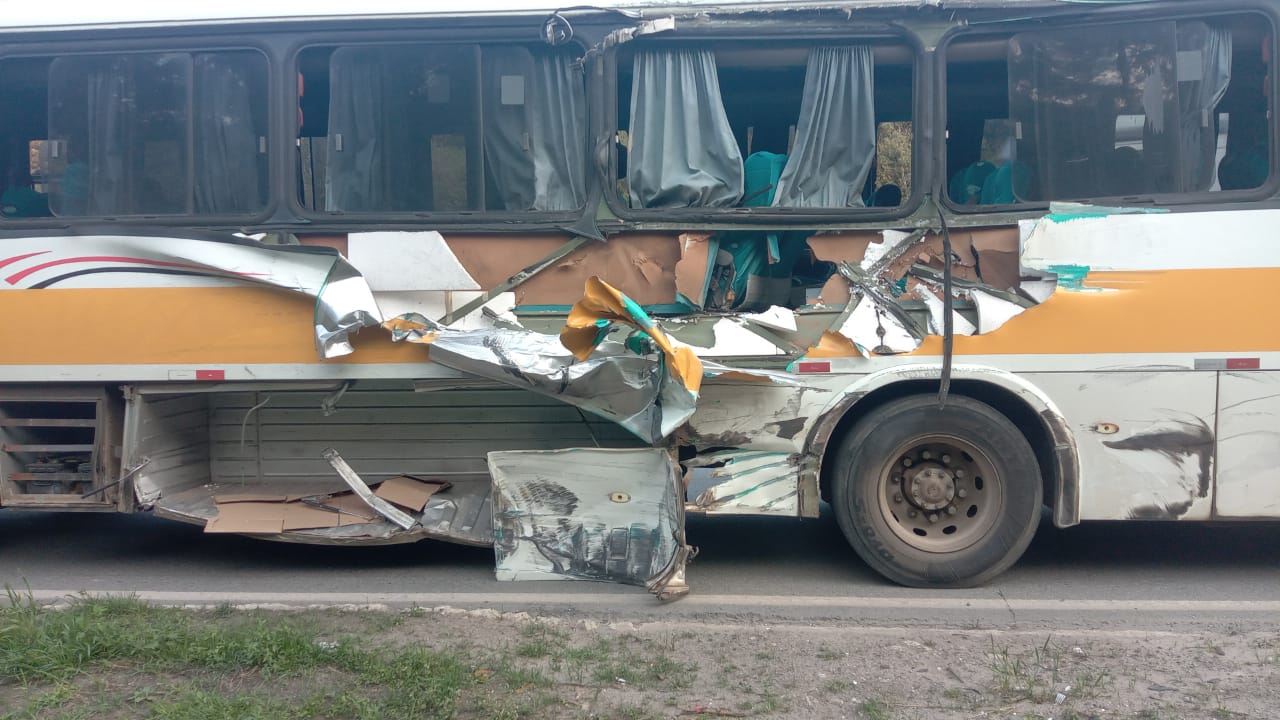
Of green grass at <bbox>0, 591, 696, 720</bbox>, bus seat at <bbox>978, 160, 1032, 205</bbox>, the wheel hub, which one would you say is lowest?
green grass at <bbox>0, 591, 696, 720</bbox>

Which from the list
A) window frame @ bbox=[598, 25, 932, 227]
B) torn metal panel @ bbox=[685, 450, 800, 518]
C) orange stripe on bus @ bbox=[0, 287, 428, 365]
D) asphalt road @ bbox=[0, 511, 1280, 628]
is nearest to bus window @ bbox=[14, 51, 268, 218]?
orange stripe on bus @ bbox=[0, 287, 428, 365]

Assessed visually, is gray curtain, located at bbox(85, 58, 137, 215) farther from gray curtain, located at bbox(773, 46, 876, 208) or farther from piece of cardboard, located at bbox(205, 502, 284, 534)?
gray curtain, located at bbox(773, 46, 876, 208)

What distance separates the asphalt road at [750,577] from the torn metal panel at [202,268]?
1424 mm

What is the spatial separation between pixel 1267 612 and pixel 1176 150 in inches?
95.3

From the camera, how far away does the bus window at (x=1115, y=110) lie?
16.7ft

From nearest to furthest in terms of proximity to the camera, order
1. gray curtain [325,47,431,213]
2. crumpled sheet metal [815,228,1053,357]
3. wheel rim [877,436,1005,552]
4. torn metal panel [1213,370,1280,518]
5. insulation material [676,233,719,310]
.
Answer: torn metal panel [1213,370,1280,518]
crumpled sheet metal [815,228,1053,357]
wheel rim [877,436,1005,552]
insulation material [676,233,719,310]
gray curtain [325,47,431,213]

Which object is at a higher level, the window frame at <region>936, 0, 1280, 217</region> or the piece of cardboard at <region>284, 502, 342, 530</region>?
the window frame at <region>936, 0, 1280, 217</region>

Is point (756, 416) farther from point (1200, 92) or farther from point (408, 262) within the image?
point (1200, 92)

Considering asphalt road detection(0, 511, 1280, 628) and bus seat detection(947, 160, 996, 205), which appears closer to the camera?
asphalt road detection(0, 511, 1280, 628)

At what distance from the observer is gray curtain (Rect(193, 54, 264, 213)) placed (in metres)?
5.49

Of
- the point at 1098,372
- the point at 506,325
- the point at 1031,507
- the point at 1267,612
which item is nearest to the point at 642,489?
the point at 506,325

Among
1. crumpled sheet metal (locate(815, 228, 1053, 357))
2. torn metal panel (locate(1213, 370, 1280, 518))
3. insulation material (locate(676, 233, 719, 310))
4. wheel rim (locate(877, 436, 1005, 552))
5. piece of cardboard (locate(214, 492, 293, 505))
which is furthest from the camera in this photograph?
piece of cardboard (locate(214, 492, 293, 505))

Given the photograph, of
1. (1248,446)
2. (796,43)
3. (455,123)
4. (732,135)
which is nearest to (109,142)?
(455,123)

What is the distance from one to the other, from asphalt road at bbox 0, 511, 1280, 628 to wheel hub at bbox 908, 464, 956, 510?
48 cm
